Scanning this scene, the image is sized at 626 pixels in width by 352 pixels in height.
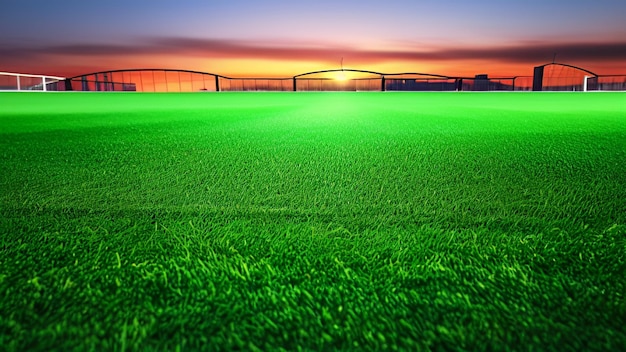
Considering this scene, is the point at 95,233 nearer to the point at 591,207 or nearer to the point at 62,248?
the point at 62,248

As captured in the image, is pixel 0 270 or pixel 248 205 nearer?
pixel 0 270

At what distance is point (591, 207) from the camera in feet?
5.64

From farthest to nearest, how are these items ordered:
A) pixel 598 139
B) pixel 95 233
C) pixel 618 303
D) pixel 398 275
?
pixel 598 139, pixel 95 233, pixel 398 275, pixel 618 303

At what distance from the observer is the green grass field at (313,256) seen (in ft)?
2.89

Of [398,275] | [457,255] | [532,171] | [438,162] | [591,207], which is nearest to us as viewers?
[398,275]

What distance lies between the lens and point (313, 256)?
124cm

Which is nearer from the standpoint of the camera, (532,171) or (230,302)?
(230,302)

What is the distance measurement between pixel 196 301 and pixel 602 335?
843 mm

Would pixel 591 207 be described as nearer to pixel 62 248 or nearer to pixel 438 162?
pixel 438 162

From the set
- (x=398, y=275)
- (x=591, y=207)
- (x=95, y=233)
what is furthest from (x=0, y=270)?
(x=591, y=207)

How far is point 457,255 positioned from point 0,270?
1.24 m

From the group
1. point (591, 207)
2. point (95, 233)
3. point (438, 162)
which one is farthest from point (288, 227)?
point (438, 162)

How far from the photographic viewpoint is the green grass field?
88 centimetres

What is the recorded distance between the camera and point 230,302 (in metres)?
0.98
